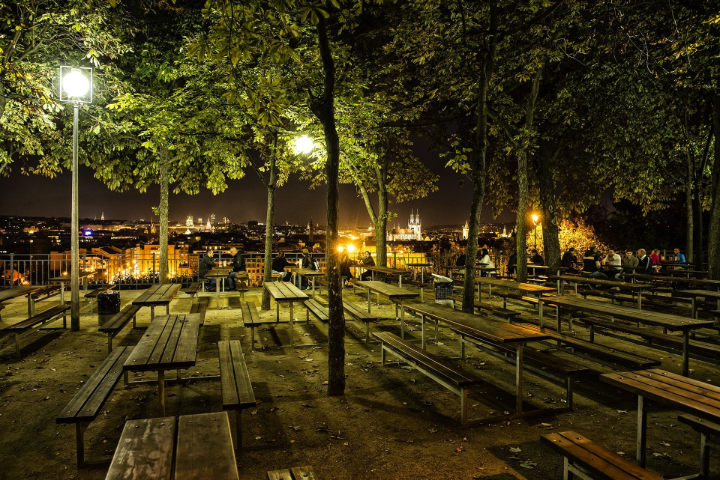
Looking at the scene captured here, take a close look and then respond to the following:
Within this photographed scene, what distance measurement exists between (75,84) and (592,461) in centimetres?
1017

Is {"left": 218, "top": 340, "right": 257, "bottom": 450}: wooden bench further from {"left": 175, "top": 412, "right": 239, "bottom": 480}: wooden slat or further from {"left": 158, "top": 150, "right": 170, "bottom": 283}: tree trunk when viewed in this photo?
{"left": 158, "top": 150, "right": 170, "bottom": 283}: tree trunk

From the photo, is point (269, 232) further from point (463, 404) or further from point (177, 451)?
point (177, 451)

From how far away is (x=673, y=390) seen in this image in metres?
3.18

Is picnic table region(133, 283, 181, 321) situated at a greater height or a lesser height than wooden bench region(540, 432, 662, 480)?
greater

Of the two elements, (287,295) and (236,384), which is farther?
(287,295)

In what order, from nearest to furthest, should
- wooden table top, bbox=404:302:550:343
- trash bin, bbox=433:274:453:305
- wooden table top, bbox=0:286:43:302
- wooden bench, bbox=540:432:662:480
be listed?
wooden bench, bbox=540:432:662:480 → wooden table top, bbox=404:302:550:343 → wooden table top, bbox=0:286:43:302 → trash bin, bbox=433:274:453:305

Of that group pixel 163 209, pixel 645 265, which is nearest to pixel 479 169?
pixel 645 265

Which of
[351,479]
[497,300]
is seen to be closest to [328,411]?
[351,479]

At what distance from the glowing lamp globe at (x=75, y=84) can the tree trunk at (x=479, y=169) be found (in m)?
7.78

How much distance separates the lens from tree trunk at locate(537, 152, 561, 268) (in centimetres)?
1857

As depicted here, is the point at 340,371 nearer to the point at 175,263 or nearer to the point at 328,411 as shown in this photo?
the point at 328,411

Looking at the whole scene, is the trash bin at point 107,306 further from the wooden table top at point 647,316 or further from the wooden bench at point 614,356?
the wooden table top at point 647,316

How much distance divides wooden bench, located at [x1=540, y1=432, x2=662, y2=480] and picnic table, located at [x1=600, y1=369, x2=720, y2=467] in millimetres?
509

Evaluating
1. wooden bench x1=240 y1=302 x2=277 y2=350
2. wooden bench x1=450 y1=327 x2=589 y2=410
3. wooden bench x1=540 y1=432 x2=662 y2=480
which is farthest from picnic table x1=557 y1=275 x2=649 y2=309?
wooden bench x1=240 y1=302 x2=277 y2=350
